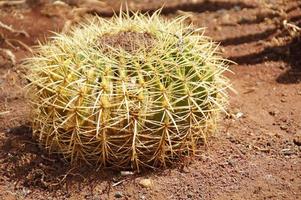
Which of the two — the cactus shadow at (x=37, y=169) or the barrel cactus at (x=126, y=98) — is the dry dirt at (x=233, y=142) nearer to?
the cactus shadow at (x=37, y=169)

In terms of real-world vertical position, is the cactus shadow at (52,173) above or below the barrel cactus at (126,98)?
below

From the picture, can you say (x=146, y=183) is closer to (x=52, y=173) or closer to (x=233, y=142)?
(x=52, y=173)

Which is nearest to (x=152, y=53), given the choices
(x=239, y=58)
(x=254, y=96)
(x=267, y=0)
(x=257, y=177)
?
(x=257, y=177)

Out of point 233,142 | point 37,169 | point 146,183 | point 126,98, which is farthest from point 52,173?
point 233,142

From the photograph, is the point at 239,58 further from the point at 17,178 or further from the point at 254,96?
the point at 17,178

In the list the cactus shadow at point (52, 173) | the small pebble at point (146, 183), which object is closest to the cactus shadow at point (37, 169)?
the cactus shadow at point (52, 173)

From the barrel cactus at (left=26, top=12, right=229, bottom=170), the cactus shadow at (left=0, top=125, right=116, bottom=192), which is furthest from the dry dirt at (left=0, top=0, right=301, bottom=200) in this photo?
the barrel cactus at (left=26, top=12, right=229, bottom=170)
